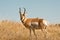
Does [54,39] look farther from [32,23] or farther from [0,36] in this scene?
[0,36]

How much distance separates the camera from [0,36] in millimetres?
12172

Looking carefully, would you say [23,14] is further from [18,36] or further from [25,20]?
[18,36]

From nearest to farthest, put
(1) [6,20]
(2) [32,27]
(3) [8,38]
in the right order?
(3) [8,38]
(2) [32,27]
(1) [6,20]

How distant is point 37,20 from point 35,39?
2.15 meters

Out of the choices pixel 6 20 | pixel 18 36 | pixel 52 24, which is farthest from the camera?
pixel 52 24

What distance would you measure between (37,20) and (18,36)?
2061 mm

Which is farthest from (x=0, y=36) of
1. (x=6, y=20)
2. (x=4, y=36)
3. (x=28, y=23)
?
(x=6, y=20)

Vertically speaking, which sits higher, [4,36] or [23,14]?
[23,14]

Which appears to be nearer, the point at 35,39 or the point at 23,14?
the point at 35,39

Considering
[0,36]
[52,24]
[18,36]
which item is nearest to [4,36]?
[0,36]

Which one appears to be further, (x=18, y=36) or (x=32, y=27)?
(x=32, y=27)

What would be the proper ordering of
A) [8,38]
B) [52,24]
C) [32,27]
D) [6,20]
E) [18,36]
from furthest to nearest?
[52,24]
[6,20]
[32,27]
[18,36]
[8,38]

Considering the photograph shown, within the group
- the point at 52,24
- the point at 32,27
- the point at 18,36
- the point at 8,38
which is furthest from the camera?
the point at 52,24

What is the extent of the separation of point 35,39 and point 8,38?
1.60 m
